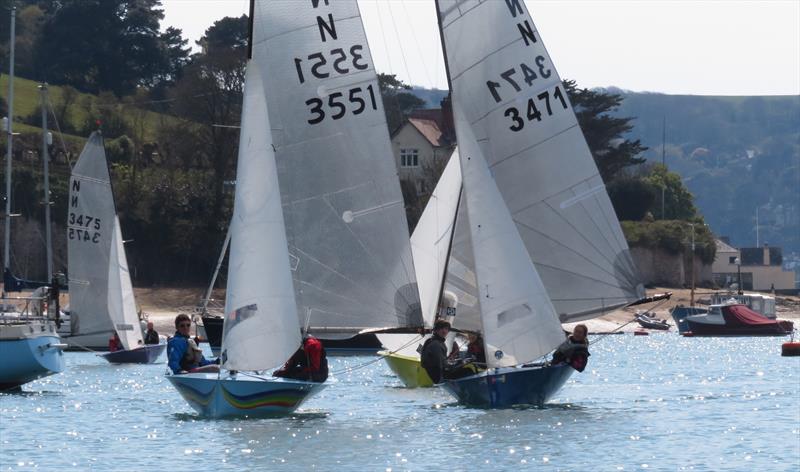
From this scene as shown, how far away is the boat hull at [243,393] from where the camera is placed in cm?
2541

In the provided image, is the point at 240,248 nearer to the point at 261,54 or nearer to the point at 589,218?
the point at 261,54

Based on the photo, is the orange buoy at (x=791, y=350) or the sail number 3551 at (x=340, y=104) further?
the orange buoy at (x=791, y=350)

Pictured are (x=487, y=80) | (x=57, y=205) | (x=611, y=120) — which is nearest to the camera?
(x=487, y=80)

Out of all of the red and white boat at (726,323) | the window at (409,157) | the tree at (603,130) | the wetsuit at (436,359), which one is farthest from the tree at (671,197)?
the wetsuit at (436,359)

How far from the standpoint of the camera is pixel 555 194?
29.5 metres

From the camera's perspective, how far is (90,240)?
46.2m

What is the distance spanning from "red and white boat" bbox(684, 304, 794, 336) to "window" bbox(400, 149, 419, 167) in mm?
20883

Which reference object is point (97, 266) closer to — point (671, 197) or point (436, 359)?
point (436, 359)

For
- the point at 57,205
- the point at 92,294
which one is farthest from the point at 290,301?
the point at 57,205

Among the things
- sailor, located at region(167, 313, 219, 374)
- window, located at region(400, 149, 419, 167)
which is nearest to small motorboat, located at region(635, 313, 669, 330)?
window, located at region(400, 149, 419, 167)

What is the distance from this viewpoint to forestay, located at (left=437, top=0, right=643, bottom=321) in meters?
29.1

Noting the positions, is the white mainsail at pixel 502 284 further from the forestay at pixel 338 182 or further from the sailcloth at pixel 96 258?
the sailcloth at pixel 96 258

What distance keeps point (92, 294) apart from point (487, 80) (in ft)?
67.2

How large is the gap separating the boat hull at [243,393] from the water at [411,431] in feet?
1.05
